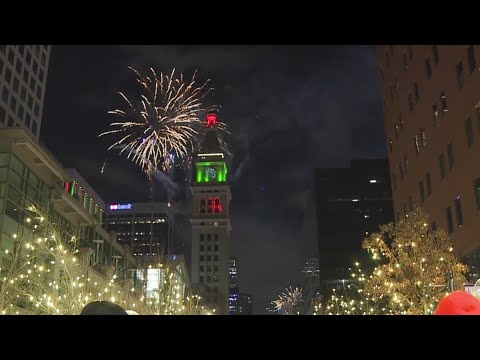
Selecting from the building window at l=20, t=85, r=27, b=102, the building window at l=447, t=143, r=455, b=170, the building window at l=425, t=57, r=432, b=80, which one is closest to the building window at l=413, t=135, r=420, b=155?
the building window at l=425, t=57, r=432, b=80

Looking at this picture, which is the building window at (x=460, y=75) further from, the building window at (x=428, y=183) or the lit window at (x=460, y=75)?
the building window at (x=428, y=183)

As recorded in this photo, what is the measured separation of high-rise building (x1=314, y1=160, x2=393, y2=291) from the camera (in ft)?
425

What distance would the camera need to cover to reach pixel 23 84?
72.4 metres

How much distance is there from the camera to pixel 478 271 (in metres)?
29.7

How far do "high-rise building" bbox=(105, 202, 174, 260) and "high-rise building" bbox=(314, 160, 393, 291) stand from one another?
192 feet

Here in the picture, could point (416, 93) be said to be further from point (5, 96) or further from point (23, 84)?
point (23, 84)

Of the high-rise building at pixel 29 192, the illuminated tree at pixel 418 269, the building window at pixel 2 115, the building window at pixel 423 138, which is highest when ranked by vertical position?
the building window at pixel 2 115

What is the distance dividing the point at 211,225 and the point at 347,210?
38.7 m

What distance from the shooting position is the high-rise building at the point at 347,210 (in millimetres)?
129500

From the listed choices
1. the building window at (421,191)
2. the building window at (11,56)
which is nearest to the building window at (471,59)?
the building window at (421,191)

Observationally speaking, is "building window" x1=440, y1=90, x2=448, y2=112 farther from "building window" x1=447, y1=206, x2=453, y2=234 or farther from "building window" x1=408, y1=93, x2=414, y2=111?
"building window" x1=408, y1=93, x2=414, y2=111

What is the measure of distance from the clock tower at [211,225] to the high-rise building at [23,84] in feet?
171
